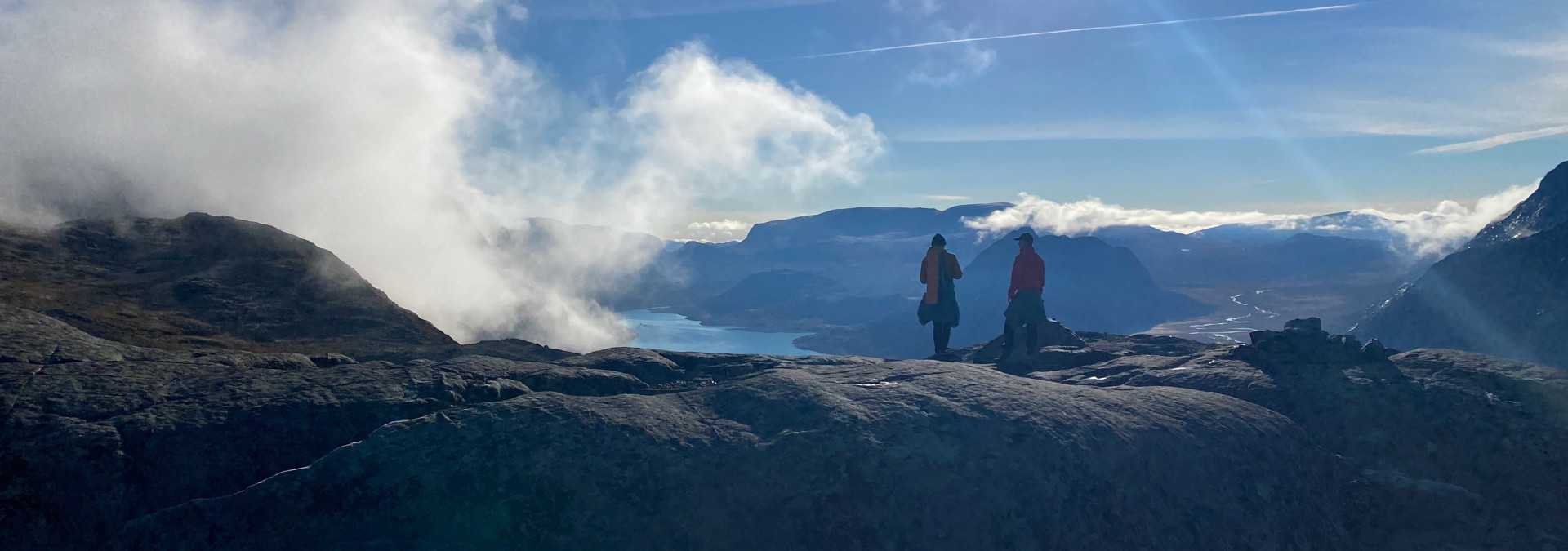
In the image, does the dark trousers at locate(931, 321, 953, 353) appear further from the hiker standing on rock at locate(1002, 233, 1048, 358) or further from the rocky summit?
the rocky summit

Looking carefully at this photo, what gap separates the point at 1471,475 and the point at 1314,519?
3.36m

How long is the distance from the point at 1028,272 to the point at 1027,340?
6.36 feet

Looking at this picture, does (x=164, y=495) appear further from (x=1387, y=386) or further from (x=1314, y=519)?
(x=1387, y=386)

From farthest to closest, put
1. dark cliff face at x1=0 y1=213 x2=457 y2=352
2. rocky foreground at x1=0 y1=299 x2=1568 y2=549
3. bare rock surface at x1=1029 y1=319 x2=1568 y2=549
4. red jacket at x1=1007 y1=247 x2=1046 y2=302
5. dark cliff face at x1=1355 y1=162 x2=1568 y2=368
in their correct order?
1. dark cliff face at x1=1355 y1=162 x2=1568 y2=368
2. red jacket at x1=1007 y1=247 x2=1046 y2=302
3. dark cliff face at x1=0 y1=213 x2=457 y2=352
4. bare rock surface at x1=1029 y1=319 x2=1568 y2=549
5. rocky foreground at x1=0 y1=299 x2=1568 y2=549

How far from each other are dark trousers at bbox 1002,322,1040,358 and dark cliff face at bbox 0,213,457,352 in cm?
1497

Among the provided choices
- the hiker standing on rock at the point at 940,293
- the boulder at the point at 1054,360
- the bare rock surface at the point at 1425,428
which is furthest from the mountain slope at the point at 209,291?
the bare rock surface at the point at 1425,428

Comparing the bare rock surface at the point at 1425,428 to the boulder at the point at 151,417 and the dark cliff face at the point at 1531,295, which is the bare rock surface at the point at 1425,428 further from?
the dark cliff face at the point at 1531,295

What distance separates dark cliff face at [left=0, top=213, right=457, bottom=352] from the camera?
17.1m

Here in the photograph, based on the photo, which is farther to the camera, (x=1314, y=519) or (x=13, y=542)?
(x=1314, y=519)

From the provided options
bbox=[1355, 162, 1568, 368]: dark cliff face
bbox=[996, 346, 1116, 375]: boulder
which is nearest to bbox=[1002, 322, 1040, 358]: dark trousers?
bbox=[996, 346, 1116, 375]: boulder

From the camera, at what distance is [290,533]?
301 inches

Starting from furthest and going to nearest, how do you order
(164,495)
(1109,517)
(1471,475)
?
(1471,475)
(1109,517)
(164,495)

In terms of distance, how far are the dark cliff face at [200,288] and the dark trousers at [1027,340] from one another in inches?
589

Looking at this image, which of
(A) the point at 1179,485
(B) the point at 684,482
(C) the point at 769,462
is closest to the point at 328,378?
(B) the point at 684,482
